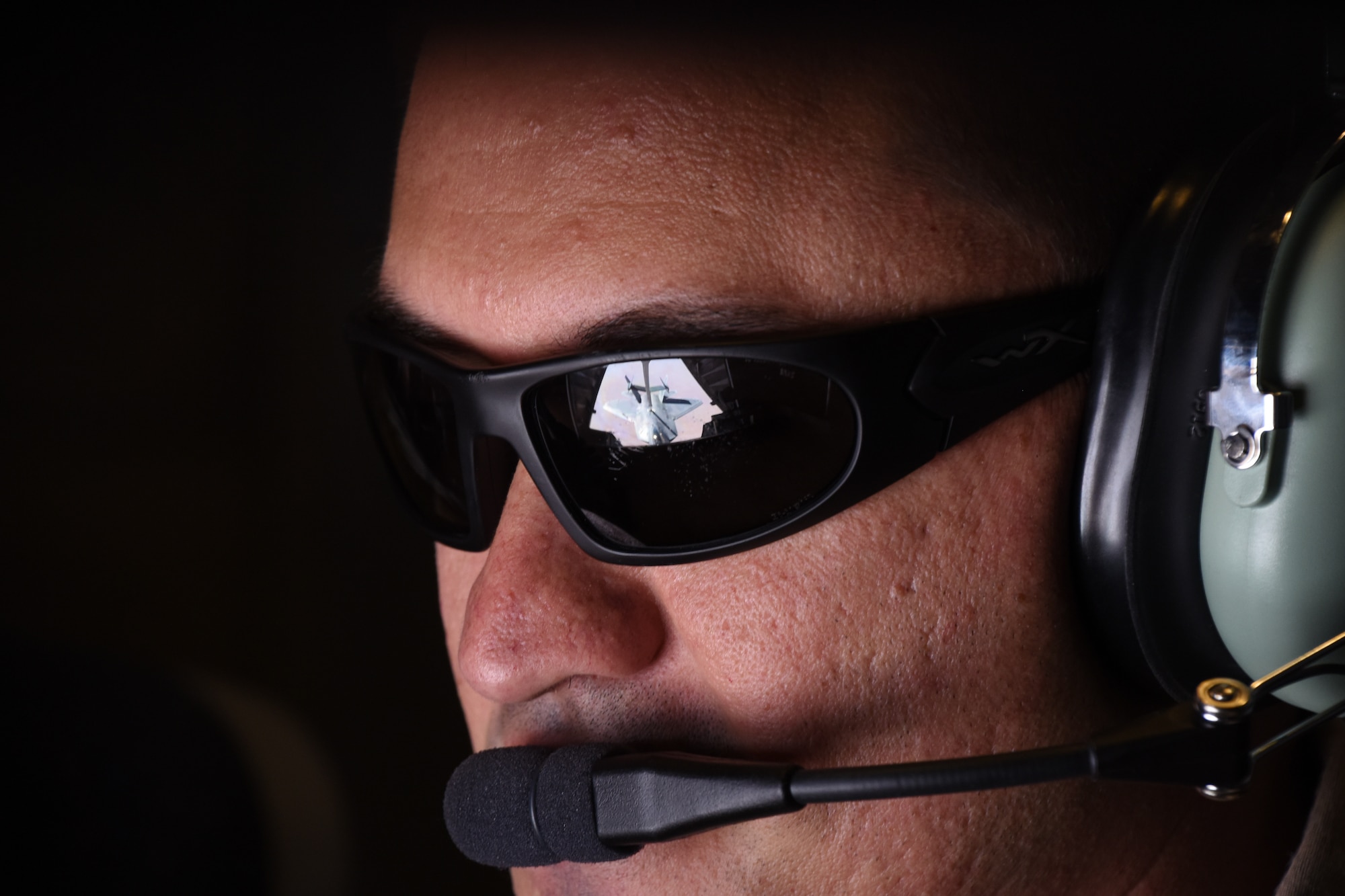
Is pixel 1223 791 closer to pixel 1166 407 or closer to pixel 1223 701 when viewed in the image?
pixel 1223 701

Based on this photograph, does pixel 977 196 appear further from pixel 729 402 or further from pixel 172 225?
pixel 172 225

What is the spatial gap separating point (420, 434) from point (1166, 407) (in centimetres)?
57

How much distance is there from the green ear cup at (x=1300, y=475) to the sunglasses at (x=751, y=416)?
127 millimetres

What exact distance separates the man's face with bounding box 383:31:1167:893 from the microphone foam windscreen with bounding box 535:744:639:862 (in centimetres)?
7

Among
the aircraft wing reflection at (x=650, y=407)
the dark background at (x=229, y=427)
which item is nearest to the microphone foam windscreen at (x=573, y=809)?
the aircraft wing reflection at (x=650, y=407)

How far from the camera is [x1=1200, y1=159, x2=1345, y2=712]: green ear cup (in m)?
0.60

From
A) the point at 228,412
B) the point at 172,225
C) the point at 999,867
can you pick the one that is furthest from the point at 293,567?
the point at 999,867

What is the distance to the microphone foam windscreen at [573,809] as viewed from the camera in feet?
2.30

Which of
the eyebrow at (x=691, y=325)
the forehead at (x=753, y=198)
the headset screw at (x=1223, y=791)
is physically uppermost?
the forehead at (x=753, y=198)

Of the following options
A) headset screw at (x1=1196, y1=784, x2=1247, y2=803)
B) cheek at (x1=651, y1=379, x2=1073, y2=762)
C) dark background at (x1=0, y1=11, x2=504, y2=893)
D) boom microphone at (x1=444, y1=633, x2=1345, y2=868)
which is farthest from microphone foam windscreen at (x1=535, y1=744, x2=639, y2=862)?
dark background at (x1=0, y1=11, x2=504, y2=893)

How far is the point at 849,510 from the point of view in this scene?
0.71 metres

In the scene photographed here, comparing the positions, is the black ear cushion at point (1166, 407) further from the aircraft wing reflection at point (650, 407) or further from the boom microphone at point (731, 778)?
the aircraft wing reflection at point (650, 407)

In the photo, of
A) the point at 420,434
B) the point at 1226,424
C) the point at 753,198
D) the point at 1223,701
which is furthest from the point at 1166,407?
the point at 420,434

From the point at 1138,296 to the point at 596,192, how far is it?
363mm
